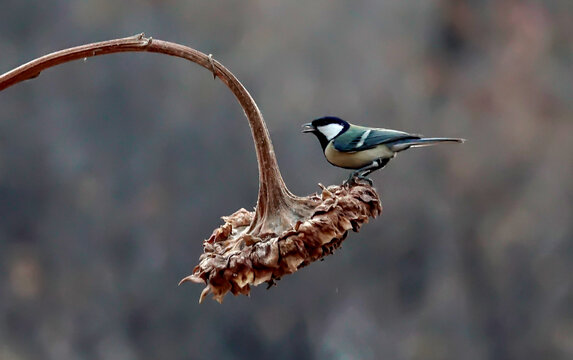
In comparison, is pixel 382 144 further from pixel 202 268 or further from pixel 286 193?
pixel 202 268

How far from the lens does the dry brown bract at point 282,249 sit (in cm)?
68

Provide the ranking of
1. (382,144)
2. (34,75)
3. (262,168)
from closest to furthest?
(34,75), (262,168), (382,144)

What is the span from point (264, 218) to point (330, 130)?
0.29m

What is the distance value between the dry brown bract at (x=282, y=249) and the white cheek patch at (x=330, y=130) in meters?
0.27

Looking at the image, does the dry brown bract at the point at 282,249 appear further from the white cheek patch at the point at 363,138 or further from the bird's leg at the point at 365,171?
the white cheek patch at the point at 363,138

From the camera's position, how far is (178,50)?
0.65 m

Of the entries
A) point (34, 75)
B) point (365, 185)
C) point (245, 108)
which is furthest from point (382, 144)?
point (34, 75)

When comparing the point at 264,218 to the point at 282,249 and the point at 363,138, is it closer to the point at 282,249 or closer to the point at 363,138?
the point at 282,249

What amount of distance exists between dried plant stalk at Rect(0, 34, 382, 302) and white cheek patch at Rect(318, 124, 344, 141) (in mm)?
235

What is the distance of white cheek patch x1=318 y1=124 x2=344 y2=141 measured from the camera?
3.28 ft

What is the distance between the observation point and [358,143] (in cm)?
98

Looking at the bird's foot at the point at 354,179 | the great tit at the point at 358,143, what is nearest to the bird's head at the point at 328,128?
the great tit at the point at 358,143

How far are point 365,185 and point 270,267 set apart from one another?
174 mm

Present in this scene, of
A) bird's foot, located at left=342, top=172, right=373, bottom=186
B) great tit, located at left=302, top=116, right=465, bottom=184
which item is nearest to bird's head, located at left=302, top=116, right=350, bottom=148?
great tit, located at left=302, top=116, right=465, bottom=184
